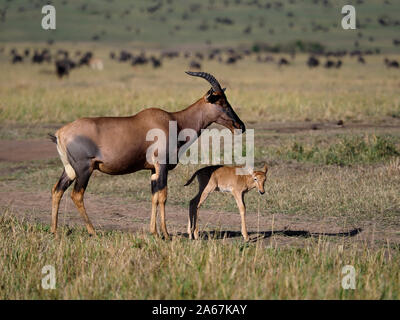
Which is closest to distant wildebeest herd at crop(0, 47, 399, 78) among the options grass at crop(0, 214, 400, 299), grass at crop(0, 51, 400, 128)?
grass at crop(0, 51, 400, 128)

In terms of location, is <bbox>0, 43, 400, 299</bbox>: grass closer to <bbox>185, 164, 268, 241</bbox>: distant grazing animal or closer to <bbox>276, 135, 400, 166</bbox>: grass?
<bbox>276, 135, 400, 166</bbox>: grass

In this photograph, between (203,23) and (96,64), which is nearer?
(96,64)

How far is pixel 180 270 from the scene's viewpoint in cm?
731

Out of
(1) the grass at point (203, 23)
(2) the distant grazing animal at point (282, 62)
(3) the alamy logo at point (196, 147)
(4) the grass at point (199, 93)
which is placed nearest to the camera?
(3) the alamy logo at point (196, 147)

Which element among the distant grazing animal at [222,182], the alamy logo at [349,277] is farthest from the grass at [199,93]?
the alamy logo at [349,277]

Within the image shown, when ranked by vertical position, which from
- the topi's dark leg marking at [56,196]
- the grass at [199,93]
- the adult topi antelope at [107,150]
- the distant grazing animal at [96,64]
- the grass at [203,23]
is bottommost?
the topi's dark leg marking at [56,196]

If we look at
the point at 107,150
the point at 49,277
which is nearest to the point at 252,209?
the point at 107,150

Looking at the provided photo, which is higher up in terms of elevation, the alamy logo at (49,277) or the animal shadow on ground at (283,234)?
the animal shadow on ground at (283,234)

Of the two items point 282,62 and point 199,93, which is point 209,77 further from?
point 282,62

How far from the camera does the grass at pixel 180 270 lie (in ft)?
22.1

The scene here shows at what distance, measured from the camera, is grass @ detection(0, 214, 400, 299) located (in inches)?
265

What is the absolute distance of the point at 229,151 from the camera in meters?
15.9

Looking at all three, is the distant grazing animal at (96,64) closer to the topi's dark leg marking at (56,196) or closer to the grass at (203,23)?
the grass at (203,23)

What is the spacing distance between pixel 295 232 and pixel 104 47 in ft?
195
